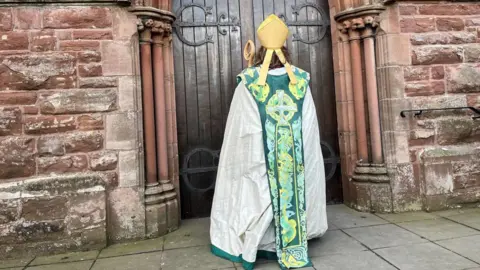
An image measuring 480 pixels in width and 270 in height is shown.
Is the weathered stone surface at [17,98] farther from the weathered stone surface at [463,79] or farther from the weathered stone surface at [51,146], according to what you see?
the weathered stone surface at [463,79]

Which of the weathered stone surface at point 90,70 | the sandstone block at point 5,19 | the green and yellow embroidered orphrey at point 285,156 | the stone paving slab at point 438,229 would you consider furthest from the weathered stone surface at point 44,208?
the stone paving slab at point 438,229

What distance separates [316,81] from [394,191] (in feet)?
4.83

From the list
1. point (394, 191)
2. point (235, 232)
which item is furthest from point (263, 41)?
point (394, 191)

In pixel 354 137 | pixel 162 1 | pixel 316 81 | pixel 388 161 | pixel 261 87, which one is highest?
pixel 162 1

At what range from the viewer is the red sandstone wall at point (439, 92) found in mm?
3871

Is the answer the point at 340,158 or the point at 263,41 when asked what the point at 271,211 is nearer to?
the point at 263,41

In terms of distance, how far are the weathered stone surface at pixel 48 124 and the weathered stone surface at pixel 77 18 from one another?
809 millimetres

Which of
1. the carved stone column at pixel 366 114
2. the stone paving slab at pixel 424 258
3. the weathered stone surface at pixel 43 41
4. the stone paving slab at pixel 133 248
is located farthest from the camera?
the carved stone column at pixel 366 114

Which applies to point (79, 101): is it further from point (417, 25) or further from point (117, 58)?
point (417, 25)

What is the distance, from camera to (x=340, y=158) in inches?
167

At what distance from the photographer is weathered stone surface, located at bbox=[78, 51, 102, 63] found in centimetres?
331

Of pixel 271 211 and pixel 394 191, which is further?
pixel 394 191

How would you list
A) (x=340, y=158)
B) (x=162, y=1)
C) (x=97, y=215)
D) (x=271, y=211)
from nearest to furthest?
1. (x=271, y=211)
2. (x=97, y=215)
3. (x=162, y=1)
4. (x=340, y=158)

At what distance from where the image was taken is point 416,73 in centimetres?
391
